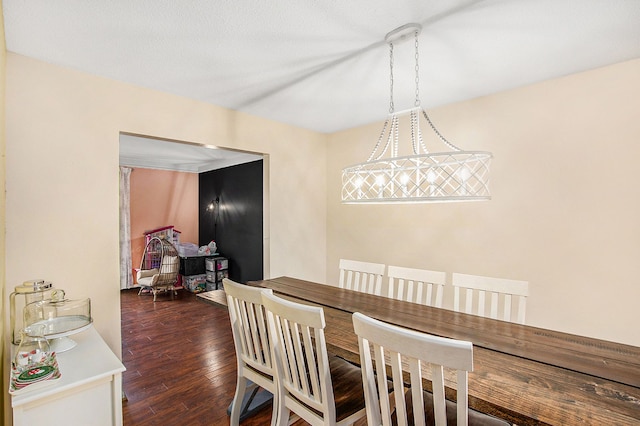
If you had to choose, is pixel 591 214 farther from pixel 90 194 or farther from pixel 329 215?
pixel 90 194

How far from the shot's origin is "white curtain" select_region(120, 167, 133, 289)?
5.36 m

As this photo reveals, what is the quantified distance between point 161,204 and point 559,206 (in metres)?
6.21

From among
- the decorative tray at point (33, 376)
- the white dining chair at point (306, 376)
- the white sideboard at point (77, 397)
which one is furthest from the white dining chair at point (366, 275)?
the decorative tray at point (33, 376)

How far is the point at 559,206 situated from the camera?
229 centimetres

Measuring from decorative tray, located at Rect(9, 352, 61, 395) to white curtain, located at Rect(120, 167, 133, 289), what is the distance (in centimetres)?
454

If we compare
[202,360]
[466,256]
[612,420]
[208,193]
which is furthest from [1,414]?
[208,193]

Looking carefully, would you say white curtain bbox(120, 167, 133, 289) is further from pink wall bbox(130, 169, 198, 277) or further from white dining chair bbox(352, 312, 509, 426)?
white dining chair bbox(352, 312, 509, 426)

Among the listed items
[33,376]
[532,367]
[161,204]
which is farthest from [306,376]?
[161,204]

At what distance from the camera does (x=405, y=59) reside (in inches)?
78.9

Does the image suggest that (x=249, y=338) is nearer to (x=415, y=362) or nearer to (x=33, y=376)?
(x=33, y=376)

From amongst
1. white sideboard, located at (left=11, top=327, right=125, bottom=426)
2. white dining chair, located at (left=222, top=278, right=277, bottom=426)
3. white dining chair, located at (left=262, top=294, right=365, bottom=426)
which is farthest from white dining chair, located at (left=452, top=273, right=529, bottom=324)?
white sideboard, located at (left=11, top=327, right=125, bottom=426)

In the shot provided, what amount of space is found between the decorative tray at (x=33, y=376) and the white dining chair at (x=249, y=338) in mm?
817

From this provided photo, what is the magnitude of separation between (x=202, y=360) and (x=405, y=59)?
10.1 ft

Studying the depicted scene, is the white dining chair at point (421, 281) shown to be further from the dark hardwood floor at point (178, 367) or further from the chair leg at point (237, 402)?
the dark hardwood floor at point (178, 367)
